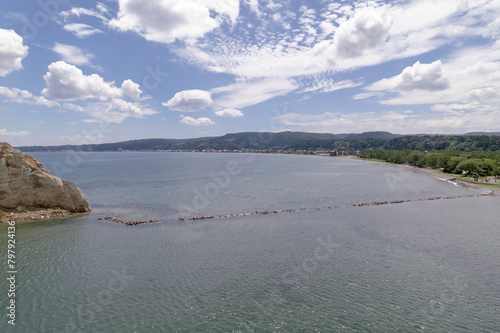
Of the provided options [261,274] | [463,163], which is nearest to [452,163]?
[463,163]

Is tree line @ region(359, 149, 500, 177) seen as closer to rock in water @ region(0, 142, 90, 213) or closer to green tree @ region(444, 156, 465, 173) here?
green tree @ region(444, 156, 465, 173)

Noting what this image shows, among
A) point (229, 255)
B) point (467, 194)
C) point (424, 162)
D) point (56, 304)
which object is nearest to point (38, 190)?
point (56, 304)

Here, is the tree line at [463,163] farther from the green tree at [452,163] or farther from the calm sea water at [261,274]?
the calm sea water at [261,274]

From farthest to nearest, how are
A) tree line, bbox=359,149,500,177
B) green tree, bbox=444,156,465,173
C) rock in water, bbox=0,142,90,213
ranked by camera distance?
green tree, bbox=444,156,465,173
tree line, bbox=359,149,500,177
rock in water, bbox=0,142,90,213

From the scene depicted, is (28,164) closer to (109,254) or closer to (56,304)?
(109,254)

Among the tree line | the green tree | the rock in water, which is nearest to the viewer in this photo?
the rock in water

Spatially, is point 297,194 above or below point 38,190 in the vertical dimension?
below

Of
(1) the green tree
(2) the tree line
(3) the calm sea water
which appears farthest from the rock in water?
(1) the green tree
